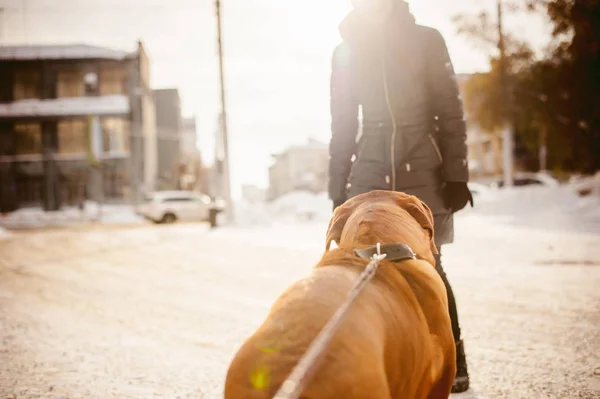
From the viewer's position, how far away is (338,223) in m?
2.00

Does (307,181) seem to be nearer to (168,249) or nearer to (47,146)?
(47,146)

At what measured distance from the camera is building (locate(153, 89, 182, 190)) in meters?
47.9

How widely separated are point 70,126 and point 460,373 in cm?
4005

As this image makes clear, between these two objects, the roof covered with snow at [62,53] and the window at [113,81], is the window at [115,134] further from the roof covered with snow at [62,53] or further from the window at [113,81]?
the roof covered with snow at [62,53]

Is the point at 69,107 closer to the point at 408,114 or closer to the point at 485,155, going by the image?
the point at 485,155

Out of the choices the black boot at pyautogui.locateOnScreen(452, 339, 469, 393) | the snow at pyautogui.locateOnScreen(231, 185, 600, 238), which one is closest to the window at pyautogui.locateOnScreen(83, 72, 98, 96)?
the snow at pyautogui.locateOnScreen(231, 185, 600, 238)

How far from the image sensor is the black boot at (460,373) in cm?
271

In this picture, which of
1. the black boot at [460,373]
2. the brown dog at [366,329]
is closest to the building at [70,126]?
the black boot at [460,373]

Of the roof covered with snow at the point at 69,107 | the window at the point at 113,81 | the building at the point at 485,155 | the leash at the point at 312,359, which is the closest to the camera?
the leash at the point at 312,359

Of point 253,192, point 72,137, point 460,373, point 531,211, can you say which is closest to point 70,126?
point 72,137

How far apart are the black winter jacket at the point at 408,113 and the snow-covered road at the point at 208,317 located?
1164 millimetres

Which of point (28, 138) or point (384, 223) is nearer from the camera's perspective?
point (384, 223)

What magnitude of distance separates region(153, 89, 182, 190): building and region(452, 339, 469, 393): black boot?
45761 mm

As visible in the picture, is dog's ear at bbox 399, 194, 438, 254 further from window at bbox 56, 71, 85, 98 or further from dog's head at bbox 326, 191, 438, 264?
window at bbox 56, 71, 85, 98
